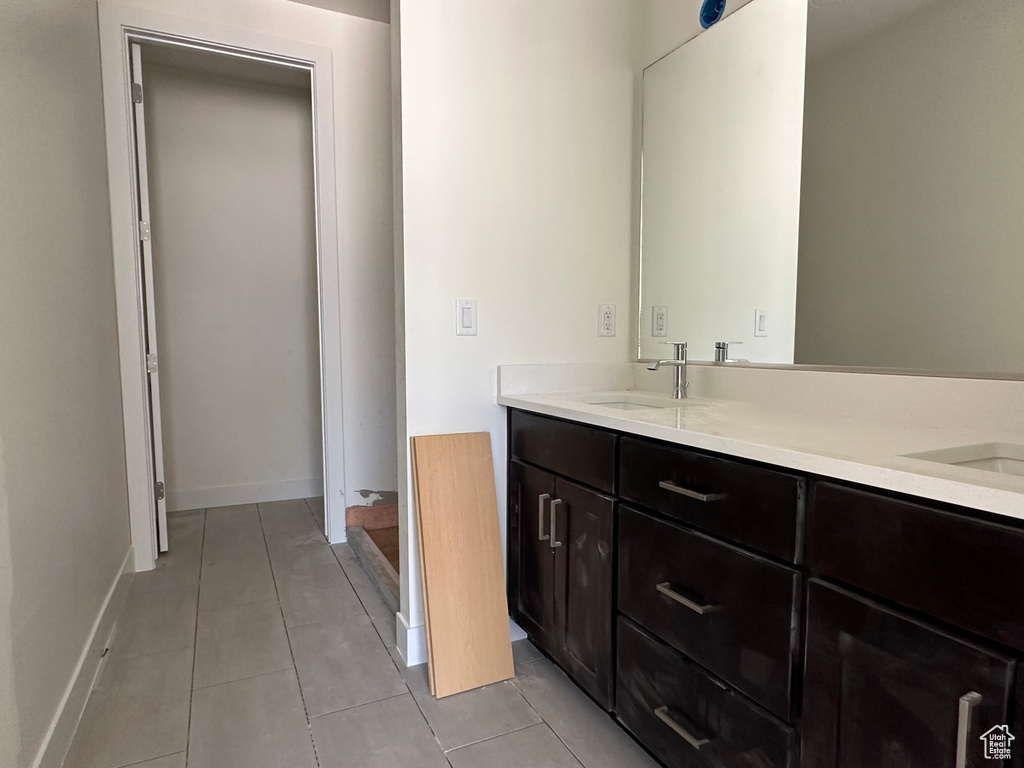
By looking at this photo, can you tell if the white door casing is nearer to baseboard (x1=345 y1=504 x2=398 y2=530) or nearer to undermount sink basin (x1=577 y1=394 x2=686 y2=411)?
baseboard (x1=345 y1=504 x2=398 y2=530)

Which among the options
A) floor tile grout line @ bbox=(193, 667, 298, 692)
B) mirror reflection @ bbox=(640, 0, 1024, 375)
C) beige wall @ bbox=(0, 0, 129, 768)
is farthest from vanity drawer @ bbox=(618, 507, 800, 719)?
beige wall @ bbox=(0, 0, 129, 768)

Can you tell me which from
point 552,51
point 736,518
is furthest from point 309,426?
point 736,518

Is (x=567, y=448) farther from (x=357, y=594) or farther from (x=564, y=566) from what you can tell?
(x=357, y=594)

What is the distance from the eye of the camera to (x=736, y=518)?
3.52ft

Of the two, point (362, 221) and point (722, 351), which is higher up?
point (362, 221)

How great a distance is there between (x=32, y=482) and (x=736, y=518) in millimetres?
1564

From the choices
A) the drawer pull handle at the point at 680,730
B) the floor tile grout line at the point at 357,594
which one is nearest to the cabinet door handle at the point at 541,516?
the drawer pull handle at the point at 680,730

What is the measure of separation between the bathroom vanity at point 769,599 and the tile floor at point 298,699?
18 centimetres

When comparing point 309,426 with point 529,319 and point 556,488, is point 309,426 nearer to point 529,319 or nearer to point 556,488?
point 529,319

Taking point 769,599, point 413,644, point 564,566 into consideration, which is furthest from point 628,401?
point 413,644

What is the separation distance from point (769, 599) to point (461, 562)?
40.0 inches

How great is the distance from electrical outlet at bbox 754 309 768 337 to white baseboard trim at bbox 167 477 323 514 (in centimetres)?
273

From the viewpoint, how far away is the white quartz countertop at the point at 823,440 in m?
0.75

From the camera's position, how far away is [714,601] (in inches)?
44.3
